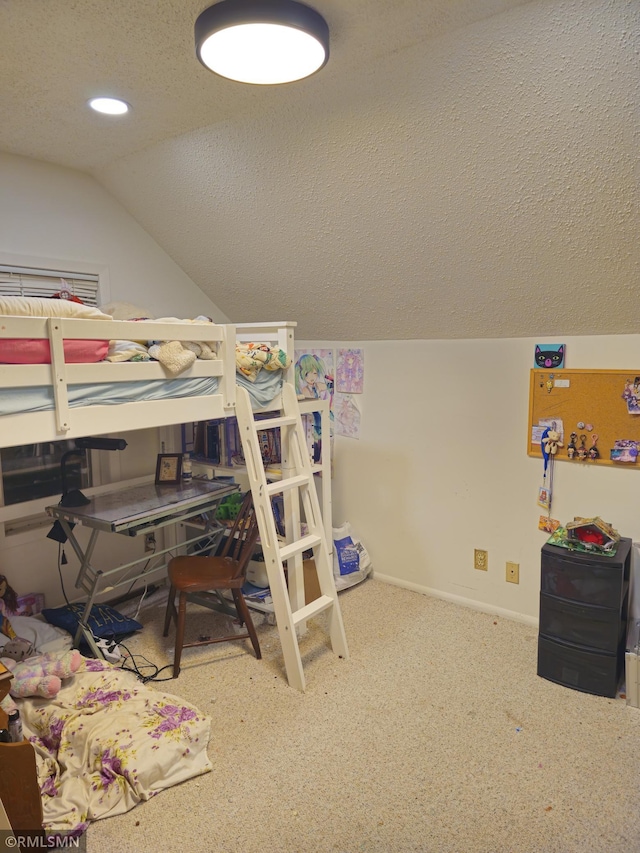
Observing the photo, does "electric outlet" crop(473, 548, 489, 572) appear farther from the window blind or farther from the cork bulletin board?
the window blind

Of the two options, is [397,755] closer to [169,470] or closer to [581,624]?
[581,624]

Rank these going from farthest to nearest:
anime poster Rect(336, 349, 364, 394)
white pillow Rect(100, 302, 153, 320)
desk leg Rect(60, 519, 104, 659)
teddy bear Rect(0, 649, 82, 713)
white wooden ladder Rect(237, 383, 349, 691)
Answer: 1. anime poster Rect(336, 349, 364, 394)
2. white pillow Rect(100, 302, 153, 320)
3. desk leg Rect(60, 519, 104, 659)
4. white wooden ladder Rect(237, 383, 349, 691)
5. teddy bear Rect(0, 649, 82, 713)

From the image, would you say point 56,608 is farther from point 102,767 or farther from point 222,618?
point 102,767

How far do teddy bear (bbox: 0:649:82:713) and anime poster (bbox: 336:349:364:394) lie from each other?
207cm

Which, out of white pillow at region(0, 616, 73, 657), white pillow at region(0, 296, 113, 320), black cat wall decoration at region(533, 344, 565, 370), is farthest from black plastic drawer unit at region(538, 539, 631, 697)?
white pillow at region(0, 616, 73, 657)

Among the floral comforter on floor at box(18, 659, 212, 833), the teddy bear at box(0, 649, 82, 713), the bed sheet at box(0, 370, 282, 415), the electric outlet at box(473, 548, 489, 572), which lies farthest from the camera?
the electric outlet at box(473, 548, 489, 572)

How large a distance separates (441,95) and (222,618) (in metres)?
2.63

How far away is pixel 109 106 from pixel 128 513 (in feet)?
5.52

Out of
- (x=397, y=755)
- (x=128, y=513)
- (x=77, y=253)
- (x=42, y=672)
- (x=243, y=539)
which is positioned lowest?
(x=397, y=755)

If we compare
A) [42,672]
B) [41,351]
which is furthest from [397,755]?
[41,351]

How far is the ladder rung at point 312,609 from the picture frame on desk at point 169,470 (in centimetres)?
107

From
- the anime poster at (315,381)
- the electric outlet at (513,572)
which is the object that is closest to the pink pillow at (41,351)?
the anime poster at (315,381)

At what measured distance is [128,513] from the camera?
2.63m

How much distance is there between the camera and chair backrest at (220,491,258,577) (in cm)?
271
